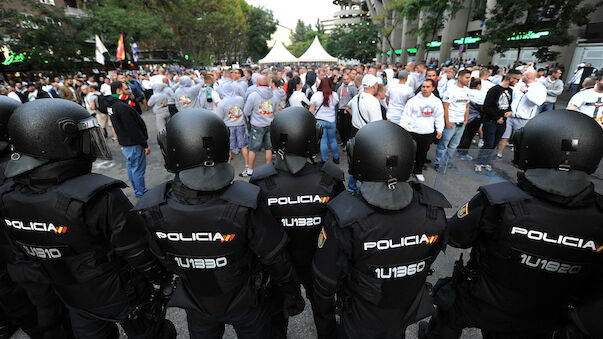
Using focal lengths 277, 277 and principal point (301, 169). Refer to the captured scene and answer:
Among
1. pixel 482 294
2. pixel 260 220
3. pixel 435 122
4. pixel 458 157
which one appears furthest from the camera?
pixel 458 157

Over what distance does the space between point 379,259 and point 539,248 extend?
1017 mm

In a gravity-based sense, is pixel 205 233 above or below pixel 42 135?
below

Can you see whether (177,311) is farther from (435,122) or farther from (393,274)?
(435,122)

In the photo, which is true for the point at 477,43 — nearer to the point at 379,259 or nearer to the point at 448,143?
the point at 448,143

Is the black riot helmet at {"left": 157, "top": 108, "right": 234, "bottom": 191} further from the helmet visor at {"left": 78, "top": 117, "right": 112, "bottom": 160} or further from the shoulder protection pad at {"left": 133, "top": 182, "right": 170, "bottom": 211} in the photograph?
the helmet visor at {"left": 78, "top": 117, "right": 112, "bottom": 160}

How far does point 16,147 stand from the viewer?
1.88 meters

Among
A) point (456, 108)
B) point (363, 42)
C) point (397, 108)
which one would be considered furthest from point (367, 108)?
point (363, 42)

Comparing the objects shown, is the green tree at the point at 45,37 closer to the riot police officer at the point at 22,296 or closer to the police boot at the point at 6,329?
the riot police officer at the point at 22,296

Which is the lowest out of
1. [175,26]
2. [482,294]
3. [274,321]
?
[274,321]

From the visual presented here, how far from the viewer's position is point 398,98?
20.3 feet

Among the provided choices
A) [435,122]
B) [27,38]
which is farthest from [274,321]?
[27,38]

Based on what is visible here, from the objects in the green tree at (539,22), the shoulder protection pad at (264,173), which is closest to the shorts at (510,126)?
the shoulder protection pad at (264,173)

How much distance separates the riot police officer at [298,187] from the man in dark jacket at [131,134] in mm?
3586

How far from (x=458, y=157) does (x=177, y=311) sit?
6.65m
